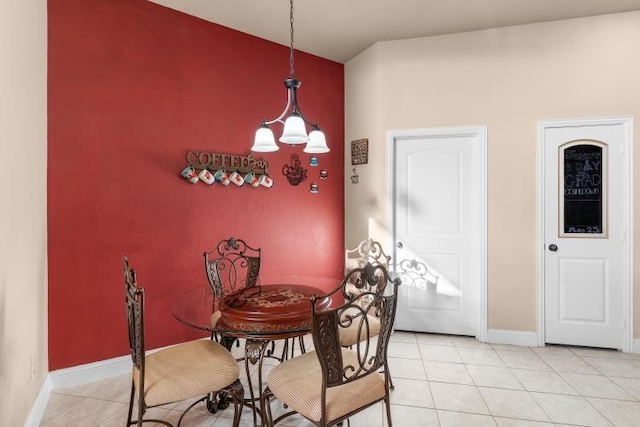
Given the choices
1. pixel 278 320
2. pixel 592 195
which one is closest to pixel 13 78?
pixel 278 320

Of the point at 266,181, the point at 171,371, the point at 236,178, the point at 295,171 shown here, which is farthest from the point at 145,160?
the point at 171,371

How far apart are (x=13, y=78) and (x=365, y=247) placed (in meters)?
2.80

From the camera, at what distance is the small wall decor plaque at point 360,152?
3.72 metres

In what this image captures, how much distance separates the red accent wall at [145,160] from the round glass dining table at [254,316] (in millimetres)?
863

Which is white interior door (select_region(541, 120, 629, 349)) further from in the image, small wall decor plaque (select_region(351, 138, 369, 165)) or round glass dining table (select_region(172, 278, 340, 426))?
round glass dining table (select_region(172, 278, 340, 426))

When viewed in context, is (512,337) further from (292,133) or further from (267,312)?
(292,133)

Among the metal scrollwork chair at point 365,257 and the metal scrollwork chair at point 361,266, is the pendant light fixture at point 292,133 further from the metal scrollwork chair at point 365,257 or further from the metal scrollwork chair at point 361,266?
the metal scrollwork chair at point 365,257

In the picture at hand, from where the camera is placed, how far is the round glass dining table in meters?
1.69

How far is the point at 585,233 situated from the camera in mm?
3205

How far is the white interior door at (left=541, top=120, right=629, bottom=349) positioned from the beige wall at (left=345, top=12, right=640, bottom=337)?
0.12 metres

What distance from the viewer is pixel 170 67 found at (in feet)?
9.67

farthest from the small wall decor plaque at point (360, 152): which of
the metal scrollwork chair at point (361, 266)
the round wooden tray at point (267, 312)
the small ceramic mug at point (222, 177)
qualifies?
the round wooden tray at point (267, 312)

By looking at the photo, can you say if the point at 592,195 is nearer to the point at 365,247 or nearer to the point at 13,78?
the point at 365,247

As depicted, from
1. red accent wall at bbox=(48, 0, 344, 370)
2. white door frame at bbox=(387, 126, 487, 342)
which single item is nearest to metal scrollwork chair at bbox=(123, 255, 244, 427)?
red accent wall at bbox=(48, 0, 344, 370)
